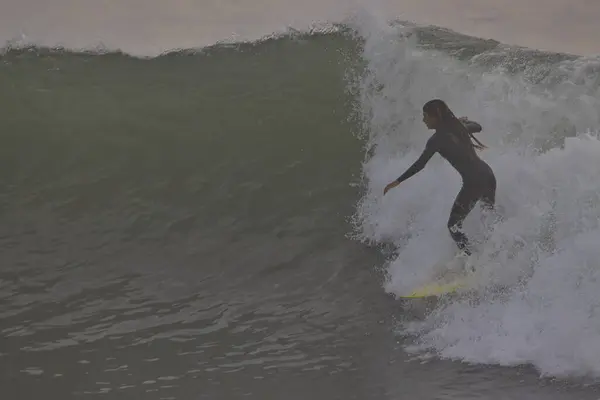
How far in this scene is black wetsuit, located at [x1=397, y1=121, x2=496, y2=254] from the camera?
5.99 m

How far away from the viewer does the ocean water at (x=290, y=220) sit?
5027 mm

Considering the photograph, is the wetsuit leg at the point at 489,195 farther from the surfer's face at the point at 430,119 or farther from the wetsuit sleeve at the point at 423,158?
the surfer's face at the point at 430,119

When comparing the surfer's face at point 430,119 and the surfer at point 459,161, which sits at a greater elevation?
the surfer's face at point 430,119

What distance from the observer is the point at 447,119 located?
5973 mm

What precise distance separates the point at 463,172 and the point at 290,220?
1909mm

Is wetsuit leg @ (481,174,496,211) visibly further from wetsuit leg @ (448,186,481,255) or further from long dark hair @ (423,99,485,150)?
long dark hair @ (423,99,485,150)

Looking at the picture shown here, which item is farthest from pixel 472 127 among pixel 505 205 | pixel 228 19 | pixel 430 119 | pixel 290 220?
pixel 228 19

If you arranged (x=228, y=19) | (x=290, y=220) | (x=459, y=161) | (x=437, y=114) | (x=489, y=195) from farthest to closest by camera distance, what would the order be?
(x=228, y=19) < (x=290, y=220) < (x=489, y=195) < (x=459, y=161) < (x=437, y=114)

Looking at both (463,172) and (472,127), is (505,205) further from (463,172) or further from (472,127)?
(472,127)

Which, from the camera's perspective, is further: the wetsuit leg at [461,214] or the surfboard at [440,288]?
Answer: the wetsuit leg at [461,214]

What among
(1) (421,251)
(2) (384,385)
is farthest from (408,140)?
(2) (384,385)

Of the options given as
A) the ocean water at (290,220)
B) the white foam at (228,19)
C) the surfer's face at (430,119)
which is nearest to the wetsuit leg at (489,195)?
the ocean water at (290,220)

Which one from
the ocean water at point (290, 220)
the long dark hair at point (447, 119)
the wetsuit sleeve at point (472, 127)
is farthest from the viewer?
the wetsuit sleeve at point (472, 127)

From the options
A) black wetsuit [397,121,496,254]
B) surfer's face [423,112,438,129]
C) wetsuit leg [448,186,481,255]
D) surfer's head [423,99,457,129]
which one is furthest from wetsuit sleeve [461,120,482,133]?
wetsuit leg [448,186,481,255]
